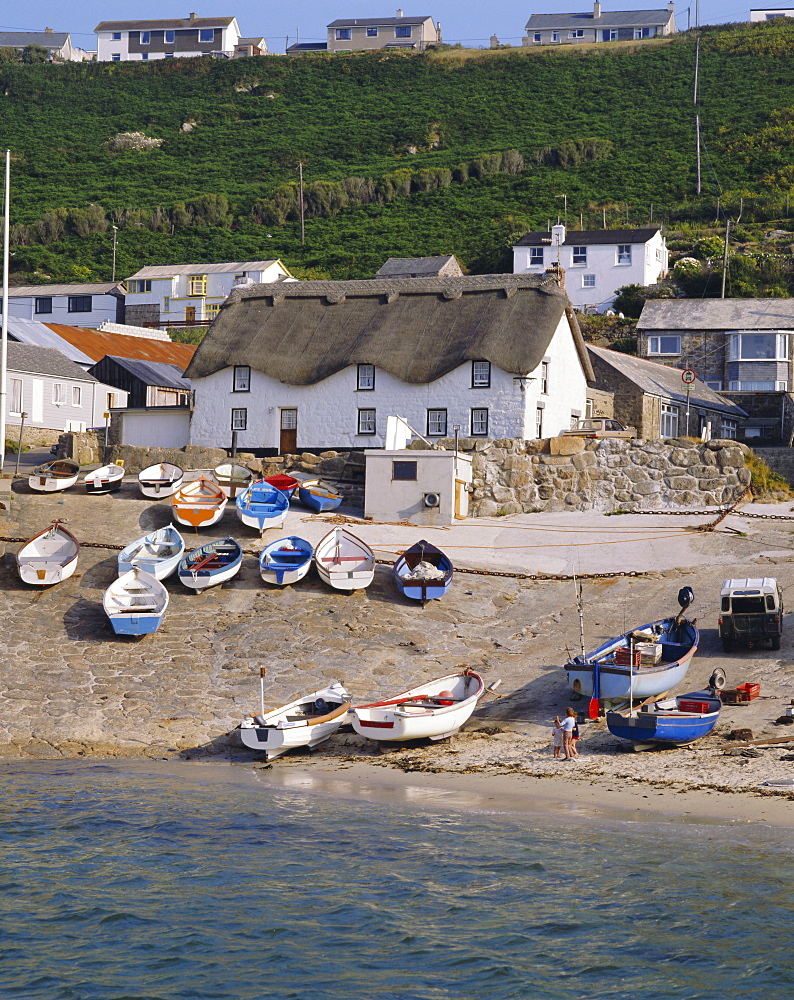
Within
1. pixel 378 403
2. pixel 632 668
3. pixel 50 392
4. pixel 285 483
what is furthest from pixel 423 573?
pixel 50 392

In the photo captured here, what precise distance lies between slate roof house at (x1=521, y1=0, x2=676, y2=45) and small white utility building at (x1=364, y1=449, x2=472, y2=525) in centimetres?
14634

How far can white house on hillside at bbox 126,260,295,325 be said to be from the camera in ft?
278

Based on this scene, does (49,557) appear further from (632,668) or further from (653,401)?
(653,401)

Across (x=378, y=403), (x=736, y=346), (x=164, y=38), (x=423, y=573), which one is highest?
(x=164, y=38)

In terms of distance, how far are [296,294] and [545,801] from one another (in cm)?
2966

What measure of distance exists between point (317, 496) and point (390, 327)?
884cm

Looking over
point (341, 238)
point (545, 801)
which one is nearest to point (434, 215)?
point (341, 238)

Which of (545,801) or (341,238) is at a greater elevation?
(341,238)

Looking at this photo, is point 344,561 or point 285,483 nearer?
point 344,561

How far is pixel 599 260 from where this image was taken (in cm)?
8025

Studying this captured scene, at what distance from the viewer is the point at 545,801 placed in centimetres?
1917

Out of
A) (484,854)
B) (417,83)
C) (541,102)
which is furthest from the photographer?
(417,83)

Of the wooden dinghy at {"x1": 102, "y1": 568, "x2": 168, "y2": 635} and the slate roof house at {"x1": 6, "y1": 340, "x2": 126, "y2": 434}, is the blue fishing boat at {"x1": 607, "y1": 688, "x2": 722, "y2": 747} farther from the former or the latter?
the slate roof house at {"x1": 6, "y1": 340, "x2": 126, "y2": 434}

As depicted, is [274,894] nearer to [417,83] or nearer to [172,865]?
[172,865]
